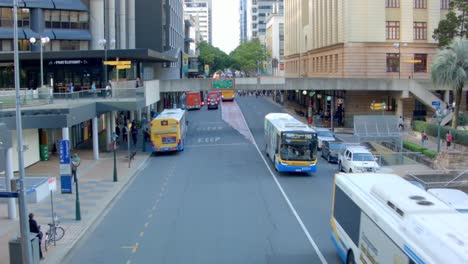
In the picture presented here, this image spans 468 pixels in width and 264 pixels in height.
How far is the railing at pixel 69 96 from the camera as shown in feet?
101

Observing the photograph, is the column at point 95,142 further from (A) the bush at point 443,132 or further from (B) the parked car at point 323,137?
(A) the bush at point 443,132

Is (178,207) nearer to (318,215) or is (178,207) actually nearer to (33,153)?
(318,215)

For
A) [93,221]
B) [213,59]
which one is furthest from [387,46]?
[213,59]

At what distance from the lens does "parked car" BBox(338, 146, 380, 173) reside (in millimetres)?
35344

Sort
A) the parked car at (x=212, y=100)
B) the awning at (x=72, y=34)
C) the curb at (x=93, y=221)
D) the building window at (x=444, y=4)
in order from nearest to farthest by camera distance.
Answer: the curb at (x=93, y=221)
the awning at (x=72, y=34)
the building window at (x=444, y=4)
the parked car at (x=212, y=100)

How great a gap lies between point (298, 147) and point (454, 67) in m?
21.3

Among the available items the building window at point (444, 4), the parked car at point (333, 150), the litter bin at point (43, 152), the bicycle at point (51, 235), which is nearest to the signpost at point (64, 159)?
the bicycle at point (51, 235)

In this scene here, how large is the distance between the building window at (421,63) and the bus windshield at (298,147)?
37.6 m

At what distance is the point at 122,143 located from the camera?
54.5 m

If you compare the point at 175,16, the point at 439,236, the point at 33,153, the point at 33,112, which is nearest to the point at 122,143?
the point at 33,153

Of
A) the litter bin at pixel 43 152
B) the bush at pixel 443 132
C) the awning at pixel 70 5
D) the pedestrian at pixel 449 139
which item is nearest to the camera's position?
the litter bin at pixel 43 152

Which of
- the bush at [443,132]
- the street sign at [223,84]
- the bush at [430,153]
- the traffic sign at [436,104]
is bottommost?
the bush at [430,153]

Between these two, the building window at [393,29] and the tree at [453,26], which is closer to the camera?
the tree at [453,26]

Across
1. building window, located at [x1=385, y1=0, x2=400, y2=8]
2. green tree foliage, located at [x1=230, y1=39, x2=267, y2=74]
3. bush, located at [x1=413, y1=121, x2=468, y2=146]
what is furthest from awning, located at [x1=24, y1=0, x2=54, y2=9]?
green tree foliage, located at [x1=230, y1=39, x2=267, y2=74]
